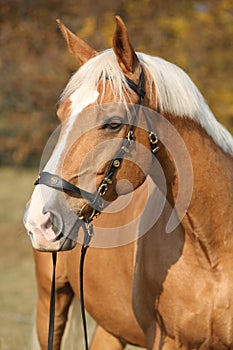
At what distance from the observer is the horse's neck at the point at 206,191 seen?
3053 millimetres

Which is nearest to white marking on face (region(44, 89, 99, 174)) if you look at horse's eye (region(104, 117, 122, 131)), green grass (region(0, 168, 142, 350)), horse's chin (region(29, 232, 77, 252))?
horse's eye (region(104, 117, 122, 131))

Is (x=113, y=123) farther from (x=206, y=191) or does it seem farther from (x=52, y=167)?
(x=206, y=191)

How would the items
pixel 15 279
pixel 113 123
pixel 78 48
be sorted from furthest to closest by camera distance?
pixel 15 279 < pixel 78 48 < pixel 113 123

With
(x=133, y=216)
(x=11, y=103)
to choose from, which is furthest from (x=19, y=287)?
(x=133, y=216)

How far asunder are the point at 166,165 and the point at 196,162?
14 cm

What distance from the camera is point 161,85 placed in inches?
115

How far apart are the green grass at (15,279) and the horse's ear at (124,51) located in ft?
3.66

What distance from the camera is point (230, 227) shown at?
3.14m

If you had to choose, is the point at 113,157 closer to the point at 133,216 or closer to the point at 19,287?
the point at 133,216

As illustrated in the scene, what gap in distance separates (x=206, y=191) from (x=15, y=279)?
750cm

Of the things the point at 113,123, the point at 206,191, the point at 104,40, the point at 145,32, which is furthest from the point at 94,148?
the point at 145,32

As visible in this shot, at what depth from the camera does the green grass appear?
20.9 feet

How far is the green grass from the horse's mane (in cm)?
103

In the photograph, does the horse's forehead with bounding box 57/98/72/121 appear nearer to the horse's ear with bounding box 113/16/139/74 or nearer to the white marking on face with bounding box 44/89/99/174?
the white marking on face with bounding box 44/89/99/174
